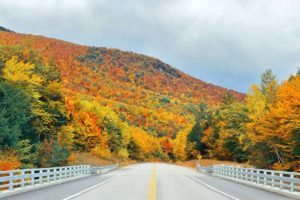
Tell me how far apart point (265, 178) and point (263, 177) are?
1768 mm

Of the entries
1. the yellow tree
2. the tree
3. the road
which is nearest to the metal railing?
the road

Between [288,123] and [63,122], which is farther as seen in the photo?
[63,122]

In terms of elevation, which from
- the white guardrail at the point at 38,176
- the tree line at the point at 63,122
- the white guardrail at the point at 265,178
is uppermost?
the tree line at the point at 63,122

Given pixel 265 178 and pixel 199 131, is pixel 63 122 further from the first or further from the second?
pixel 199 131

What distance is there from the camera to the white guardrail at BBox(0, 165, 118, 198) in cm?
2027

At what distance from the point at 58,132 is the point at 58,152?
8.92 m

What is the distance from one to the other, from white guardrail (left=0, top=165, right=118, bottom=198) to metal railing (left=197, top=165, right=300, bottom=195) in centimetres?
1297

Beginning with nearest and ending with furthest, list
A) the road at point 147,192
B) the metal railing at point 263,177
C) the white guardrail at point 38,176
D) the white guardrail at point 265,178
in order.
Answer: the road at point 147,192 < the white guardrail at point 38,176 < the white guardrail at point 265,178 < the metal railing at point 263,177

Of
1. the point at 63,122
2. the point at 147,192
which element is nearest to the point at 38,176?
the point at 147,192

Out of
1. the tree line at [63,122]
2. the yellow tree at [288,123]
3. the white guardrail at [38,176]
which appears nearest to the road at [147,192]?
the white guardrail at [38,176]

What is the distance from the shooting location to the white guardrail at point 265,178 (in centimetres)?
2111

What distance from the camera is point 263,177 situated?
2798 cm

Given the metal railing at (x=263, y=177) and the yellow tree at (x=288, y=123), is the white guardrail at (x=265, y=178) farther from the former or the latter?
the yellow tree at (x=288, y=123)

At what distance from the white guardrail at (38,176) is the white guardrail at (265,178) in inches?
508
